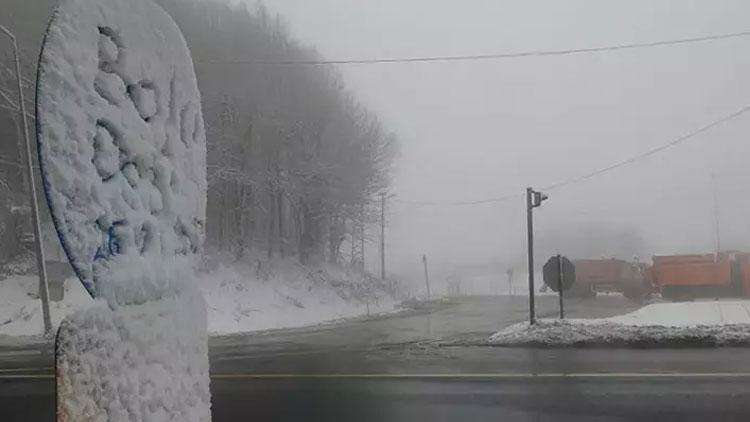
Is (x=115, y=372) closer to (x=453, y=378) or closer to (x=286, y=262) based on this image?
(x=453, y=378)

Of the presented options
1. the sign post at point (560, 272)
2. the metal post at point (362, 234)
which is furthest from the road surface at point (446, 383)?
the metal post at point (362, 234)

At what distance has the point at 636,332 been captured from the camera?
42.2 ft

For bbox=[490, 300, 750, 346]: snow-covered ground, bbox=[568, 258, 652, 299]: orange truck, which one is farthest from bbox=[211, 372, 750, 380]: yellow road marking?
bbox=[568, 258, 652, 299]: orange truck

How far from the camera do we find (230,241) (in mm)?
28234

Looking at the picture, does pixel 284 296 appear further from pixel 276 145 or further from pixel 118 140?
pixel 118 140

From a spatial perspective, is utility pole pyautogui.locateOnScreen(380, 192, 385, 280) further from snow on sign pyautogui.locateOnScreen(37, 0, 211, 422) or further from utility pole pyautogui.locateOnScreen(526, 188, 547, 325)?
snow on sign pyautogui.locateOnScreen(37, 0, 211, 422)

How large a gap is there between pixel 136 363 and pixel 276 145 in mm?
28616

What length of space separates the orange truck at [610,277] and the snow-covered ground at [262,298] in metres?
7.57

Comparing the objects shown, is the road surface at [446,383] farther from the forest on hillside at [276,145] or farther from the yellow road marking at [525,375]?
the forest on hillside at [276,145]

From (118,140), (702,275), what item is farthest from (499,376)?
(702,275)

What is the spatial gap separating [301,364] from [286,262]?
17895mm

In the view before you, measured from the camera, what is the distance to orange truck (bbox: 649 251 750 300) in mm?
19577

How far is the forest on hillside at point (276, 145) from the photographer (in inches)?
1113

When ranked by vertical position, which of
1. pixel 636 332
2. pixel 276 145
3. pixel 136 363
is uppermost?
pixel 276 145
